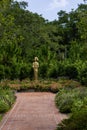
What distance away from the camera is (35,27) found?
48.7m

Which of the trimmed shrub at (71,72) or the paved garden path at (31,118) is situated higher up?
the trimmed shrub at (71,72)

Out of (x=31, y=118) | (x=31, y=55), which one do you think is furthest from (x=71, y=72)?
(x=31, y=118)

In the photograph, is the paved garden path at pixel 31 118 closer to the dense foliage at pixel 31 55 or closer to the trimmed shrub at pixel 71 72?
the dense foliage at pixel 31 55

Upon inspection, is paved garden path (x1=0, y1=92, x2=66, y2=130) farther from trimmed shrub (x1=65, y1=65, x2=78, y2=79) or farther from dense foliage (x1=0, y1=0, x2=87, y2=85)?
trimmed shrub (x1=65, y1=65, x2=78, y2=79)

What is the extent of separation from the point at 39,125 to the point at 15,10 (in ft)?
108

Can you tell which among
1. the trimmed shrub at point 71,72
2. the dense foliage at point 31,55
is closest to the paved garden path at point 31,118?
the dense foliage at point 31,55

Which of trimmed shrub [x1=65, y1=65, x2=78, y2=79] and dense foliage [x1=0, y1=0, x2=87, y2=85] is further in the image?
dense foliage [x1=0, y1=0, x2=87, y2=85]

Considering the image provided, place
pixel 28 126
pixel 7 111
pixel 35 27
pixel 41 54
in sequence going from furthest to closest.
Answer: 1. pixel 35 27
2. pixel 41 54
3. pixel 7 111
4. pixel 28 126

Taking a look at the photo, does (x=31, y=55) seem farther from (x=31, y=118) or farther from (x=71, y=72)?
(x=31, y=118)

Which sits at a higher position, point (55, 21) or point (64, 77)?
point (55, 21)

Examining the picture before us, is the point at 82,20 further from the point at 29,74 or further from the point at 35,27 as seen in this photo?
the point at 35,27

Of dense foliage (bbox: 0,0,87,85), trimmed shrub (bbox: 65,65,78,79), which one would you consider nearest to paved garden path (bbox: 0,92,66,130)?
dense foliage (bbox: 0,0,87,85)

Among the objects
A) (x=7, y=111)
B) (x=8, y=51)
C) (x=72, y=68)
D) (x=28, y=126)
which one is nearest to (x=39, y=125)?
(x=28, y=126)

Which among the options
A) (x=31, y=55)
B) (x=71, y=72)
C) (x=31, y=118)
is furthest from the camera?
(x=31, y=55)
